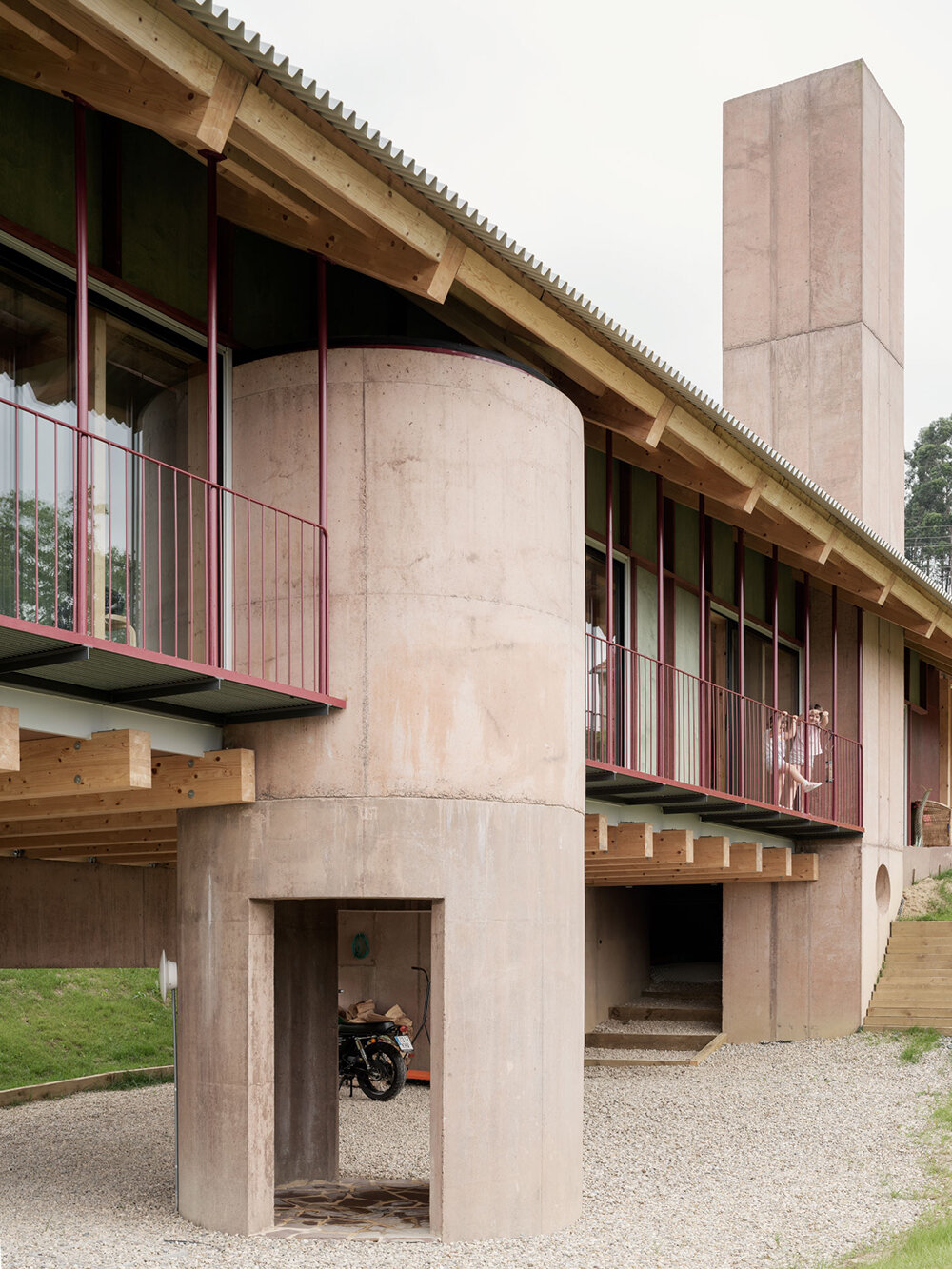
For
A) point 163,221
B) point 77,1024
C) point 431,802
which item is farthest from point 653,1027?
Result: point 163,221

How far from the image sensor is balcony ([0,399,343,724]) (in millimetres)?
7516

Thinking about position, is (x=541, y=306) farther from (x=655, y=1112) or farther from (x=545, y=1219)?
(x=655, y=1112)

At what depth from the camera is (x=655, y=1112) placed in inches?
536

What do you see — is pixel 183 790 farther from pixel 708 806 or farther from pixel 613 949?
pixel 613 949

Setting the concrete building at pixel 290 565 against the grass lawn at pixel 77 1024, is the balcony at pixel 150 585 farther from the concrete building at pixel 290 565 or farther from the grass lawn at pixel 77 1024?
the grass lawn at pixel 77 1024

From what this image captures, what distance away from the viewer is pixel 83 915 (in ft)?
48.5

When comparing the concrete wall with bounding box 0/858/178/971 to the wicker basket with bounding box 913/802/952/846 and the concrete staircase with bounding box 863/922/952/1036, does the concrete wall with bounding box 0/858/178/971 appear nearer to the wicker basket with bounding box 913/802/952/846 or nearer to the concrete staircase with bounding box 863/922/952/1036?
the concrete staircase with bounding box 863/922/952/1036

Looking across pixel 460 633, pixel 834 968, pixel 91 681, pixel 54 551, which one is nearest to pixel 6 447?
pixel 54 551

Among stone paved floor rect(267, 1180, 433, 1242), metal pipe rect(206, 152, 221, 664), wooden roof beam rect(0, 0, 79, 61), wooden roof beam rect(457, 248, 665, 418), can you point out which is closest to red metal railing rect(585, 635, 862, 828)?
wooden roof beam rect(457, 248, 665, 418)

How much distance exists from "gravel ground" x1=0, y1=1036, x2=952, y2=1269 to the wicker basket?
738 cm

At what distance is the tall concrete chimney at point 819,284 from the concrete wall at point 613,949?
6.72 metres

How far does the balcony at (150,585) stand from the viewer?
7516 millimetres

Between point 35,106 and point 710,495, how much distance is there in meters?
7.18

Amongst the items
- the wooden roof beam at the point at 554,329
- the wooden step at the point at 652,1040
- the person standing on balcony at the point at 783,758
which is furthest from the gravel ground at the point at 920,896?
the wooden roof beam at the point at 554,329
